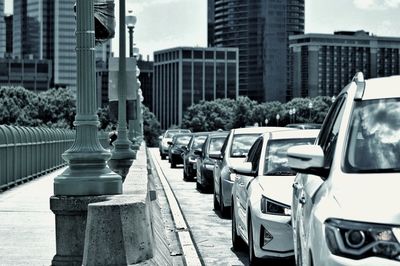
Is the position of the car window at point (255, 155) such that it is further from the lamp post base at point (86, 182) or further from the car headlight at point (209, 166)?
the car headlight at point (209, 166)

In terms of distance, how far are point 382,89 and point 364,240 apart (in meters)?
1.69

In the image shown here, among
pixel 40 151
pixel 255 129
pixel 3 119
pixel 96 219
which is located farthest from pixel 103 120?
pixel 96 219

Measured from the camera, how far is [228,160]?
1670 cm

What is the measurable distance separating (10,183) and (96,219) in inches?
663

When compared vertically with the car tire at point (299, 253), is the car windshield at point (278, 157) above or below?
above

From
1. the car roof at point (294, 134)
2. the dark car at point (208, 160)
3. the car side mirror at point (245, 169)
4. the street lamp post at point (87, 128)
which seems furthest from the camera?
the dark car at point (208, 160)

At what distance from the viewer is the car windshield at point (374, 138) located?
5.12 m

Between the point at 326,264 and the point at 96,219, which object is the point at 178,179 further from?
the point at 326,264

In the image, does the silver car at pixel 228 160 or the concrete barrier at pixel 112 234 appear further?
the silver car at pixel 228 160

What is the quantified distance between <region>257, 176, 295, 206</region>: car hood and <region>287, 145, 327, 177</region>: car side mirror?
13.3ft

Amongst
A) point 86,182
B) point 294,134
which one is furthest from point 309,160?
point 294,134

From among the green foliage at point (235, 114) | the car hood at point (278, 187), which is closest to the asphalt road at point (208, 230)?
the car hood at point (278, 187)

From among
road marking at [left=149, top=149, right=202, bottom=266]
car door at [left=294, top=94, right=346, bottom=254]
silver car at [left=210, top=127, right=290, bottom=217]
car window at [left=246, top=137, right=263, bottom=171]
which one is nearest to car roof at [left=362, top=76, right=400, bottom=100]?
car door at [left=294, top=94, right=346, bottom=254]

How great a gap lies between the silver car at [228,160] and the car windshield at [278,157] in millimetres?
4001
